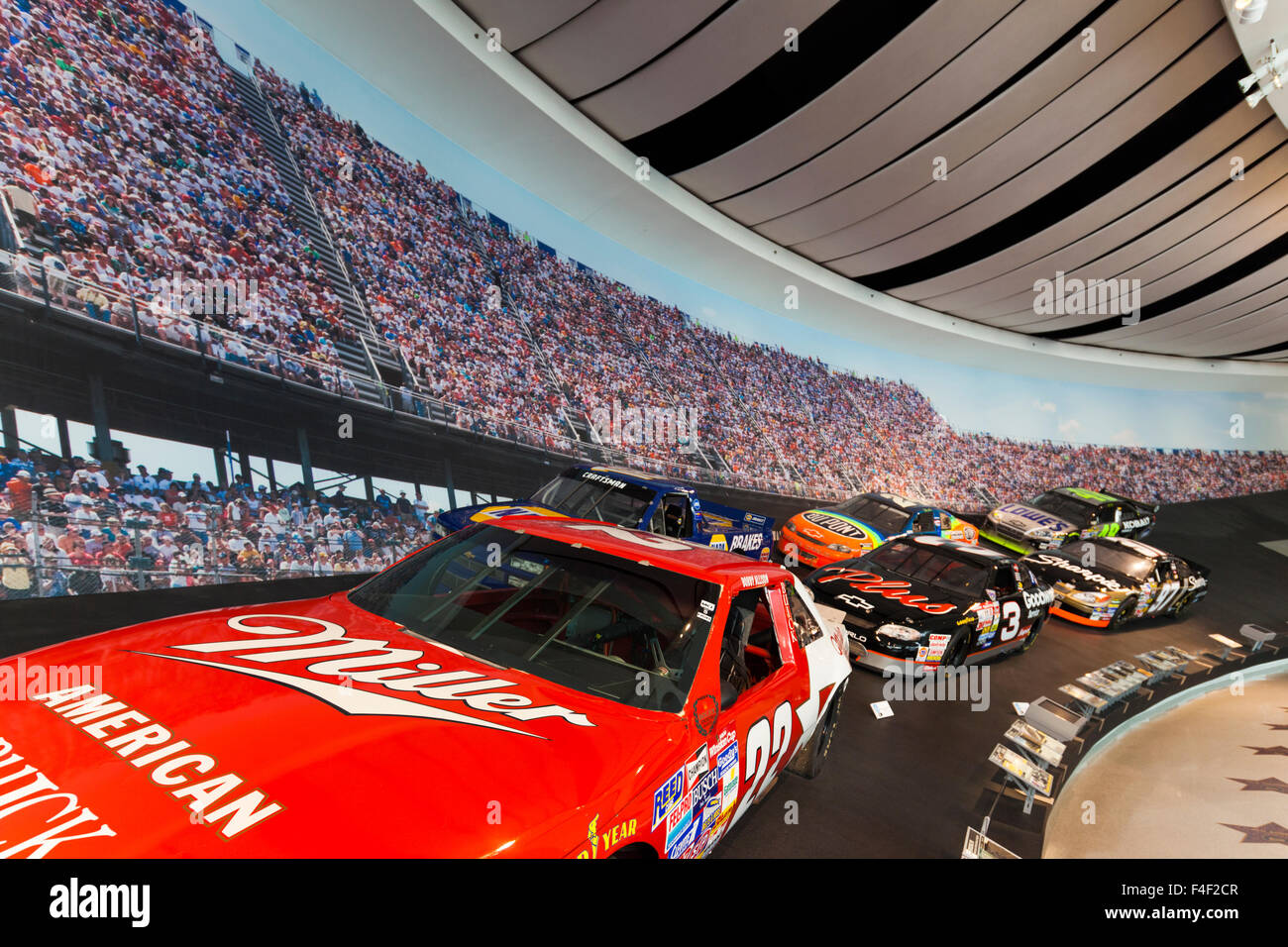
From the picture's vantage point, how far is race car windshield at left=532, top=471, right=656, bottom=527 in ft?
22.9

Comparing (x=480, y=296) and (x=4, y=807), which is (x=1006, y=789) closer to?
(x=4, y=807)

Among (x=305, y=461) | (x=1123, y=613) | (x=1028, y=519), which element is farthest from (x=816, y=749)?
(x=1028, y=519)

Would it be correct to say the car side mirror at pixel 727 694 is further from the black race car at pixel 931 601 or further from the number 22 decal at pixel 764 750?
the black race car at pixel 931 601

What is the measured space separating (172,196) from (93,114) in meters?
0.82

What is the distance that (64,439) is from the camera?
18.2ft

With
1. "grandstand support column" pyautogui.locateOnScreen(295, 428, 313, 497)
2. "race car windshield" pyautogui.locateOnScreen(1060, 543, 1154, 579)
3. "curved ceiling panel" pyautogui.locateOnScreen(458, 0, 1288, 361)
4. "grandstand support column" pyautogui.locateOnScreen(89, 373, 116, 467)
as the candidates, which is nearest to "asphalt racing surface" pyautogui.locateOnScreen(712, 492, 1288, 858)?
"race car windshield" pyautogui.locateOnScreen(1060, 543, 1154, 579)

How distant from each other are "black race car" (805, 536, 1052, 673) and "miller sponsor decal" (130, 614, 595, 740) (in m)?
4.52

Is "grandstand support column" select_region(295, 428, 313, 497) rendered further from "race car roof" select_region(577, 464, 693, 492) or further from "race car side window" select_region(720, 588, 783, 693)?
"race car side window" select_region(720, 588, 783, 693)

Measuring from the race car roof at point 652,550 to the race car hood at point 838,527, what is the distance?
19.6 feet

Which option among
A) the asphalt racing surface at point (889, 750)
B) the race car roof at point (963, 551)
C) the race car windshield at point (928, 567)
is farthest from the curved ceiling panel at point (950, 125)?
the asphalt racing surface at point (889, 750)

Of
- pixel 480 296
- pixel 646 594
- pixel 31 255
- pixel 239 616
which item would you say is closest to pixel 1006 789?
pixel 646 594

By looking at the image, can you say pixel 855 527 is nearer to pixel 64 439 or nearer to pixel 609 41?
pixel 609 41

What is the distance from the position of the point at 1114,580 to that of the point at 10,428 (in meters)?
12.6

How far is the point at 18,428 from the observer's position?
5.30m
